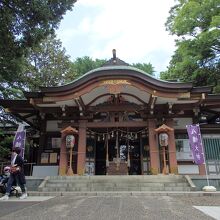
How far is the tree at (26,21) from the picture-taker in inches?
368

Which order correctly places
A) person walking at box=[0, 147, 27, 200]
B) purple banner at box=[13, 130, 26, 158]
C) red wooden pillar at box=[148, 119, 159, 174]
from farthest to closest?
red wooden pillar at box=[148, 119, 159, 174] → purple banner at box=[13, 130, 26, 158] → person walking at box=[0, 147, 27, 200]

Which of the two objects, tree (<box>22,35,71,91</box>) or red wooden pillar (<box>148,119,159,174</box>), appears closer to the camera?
red wooden pillar (<box>148,119,159,174</box>)

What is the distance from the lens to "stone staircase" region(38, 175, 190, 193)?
35.5 feet

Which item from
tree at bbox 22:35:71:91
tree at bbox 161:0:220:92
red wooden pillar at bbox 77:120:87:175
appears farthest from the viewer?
tree at bbox 22:35:71:91

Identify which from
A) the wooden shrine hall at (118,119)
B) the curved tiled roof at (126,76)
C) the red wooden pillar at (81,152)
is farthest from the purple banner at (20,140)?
the curved tiled roof at (126,76)

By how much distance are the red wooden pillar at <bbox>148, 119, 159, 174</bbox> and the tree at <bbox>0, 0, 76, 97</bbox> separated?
6.58m

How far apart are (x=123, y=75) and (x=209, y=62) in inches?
461

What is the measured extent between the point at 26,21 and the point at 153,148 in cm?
789

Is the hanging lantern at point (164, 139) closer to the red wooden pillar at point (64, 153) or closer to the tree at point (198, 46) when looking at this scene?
the red wooden pillar at point (64, 153)

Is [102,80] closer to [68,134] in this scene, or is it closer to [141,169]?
[68,134]

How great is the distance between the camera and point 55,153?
14914 mm

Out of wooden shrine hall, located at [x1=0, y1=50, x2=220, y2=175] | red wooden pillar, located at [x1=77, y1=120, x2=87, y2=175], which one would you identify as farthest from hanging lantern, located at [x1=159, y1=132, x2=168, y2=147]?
red wooden pillar, located at [x1=77, y1=120, x2=87, y2=175]

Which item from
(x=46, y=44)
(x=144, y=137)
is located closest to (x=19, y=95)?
(x=144, y=137)

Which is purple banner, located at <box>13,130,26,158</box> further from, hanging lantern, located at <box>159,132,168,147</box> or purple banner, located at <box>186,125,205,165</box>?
purple banner, located at <box>186,125,205,165</box>
